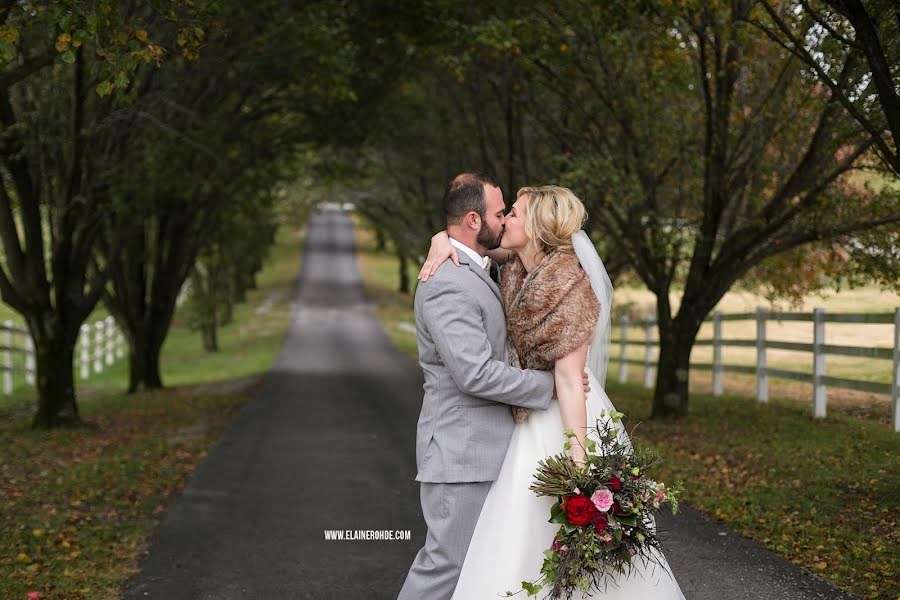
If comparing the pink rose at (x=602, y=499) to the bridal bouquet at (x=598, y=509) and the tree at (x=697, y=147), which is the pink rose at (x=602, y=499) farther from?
the tree at (x=697, y=147)

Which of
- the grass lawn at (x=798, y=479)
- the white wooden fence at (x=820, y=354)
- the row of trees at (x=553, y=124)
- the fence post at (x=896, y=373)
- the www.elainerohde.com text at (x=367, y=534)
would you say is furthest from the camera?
the row of trees at (x=553, y=124)

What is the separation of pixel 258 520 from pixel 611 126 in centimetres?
1087

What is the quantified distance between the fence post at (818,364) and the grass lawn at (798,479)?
0.22 metres

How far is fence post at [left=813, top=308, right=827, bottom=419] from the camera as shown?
1398cm

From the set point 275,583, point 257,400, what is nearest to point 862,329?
point 257,400

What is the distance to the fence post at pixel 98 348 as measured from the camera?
29734mm

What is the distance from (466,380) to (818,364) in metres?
11.3

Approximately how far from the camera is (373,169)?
A: 31.4 m

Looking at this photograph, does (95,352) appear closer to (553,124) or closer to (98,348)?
(98,348)

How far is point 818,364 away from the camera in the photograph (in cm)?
1409

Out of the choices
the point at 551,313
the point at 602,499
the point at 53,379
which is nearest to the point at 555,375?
the point at 551,313

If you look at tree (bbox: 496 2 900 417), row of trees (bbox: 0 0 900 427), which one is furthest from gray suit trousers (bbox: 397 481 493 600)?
tree (bbox: 496 2 900 417)

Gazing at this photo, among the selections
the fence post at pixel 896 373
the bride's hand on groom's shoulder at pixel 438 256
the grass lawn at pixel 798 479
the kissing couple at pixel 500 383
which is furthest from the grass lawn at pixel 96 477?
the fence post at pixel 896 373

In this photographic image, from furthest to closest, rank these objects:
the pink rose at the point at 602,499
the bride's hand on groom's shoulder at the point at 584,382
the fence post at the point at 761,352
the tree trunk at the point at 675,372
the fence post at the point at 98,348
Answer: the fence post at the point at 98,348
the fence post at the point at 761,352
the tree trunk at the point at 675,372
the bride's hand on groom's shoulder at the point at 584,382
the pink rose at the point at 602,499
